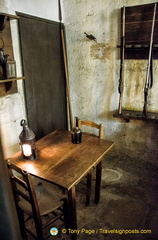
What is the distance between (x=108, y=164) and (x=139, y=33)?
1982mm

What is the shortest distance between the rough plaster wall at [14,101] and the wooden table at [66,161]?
58 cm

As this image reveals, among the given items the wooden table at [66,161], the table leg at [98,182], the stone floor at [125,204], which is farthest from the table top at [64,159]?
the stone floor at [125,204]

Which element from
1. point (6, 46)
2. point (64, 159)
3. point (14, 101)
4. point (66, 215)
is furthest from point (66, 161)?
point (6, 46)

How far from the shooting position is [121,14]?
8.86ft

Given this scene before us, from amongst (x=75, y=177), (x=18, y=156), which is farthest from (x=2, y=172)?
(x=18, y=156)

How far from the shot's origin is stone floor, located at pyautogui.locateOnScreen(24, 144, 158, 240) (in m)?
1.94

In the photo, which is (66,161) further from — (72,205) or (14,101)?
(14,101)

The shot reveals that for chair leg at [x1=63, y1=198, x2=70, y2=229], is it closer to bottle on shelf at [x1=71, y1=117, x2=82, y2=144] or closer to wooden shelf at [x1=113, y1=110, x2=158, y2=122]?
bottle on shelf at [x1=71, y1=117, x2=82, y2=144]

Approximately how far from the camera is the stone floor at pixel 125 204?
1.94 meters

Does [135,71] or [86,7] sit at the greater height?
[86,7]

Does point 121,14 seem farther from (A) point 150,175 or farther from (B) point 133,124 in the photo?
(A) point 150,175

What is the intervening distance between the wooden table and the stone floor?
0.21m

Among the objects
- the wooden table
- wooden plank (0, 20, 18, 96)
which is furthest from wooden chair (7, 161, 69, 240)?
wooden plank (0, 20, 18, 96)

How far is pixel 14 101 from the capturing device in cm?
254
